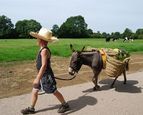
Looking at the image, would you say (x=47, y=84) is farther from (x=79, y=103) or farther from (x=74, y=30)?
(x=74, y=30)

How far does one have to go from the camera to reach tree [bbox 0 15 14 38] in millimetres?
80900

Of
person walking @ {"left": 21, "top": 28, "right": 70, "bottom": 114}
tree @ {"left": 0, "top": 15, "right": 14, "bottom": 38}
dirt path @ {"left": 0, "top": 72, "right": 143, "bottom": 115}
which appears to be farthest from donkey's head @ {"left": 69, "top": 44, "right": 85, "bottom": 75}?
tree @ {"left": 0, "top": 15, "right": 14, "bottom": 38}

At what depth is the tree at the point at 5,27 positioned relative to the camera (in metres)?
80.9

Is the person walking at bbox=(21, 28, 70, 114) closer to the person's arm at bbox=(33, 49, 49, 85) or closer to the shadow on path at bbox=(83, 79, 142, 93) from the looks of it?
the person's arm at bbox=(33, 49, 49, 85)

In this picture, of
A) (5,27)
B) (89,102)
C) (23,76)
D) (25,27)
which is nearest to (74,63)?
(89,102)

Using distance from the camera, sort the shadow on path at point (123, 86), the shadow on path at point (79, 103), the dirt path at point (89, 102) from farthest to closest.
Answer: the shadow on path at point (123, 86), the shadow on path at point (79, 103), the dirt path at point (89, 102)

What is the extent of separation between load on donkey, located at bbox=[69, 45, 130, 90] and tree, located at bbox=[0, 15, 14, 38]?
71.8 metres

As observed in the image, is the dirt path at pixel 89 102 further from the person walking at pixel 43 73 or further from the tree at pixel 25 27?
the tree at pixel 25 27

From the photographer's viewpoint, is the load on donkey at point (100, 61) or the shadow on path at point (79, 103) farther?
the load on donkey at point (100, 61)

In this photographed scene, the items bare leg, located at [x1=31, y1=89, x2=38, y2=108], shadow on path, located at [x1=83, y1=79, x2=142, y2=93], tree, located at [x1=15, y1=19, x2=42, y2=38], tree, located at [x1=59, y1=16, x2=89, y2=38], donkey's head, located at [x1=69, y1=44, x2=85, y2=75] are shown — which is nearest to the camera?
bare leg, located at [x1=31, y1=89, x2=38, y2=108]

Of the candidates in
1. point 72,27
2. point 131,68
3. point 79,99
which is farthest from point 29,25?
point 79,99

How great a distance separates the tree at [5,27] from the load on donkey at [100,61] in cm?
7175

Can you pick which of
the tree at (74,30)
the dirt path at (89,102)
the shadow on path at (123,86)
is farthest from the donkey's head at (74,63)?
the tree at (74,30)

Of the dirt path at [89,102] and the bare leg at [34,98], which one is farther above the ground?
the bare leg at [34,98]
